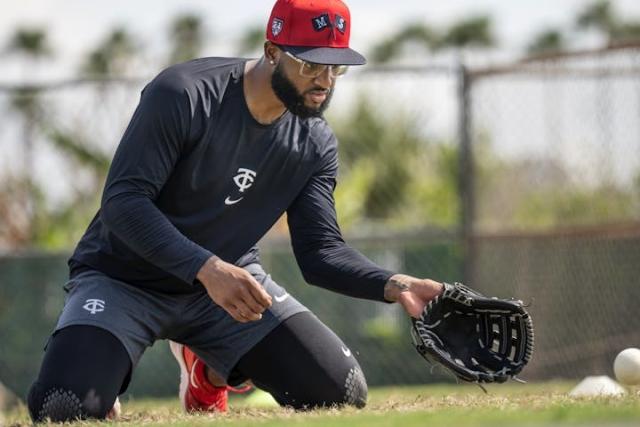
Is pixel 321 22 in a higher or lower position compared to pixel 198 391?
higher

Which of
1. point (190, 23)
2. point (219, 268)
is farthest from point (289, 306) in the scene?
point (190, 23)

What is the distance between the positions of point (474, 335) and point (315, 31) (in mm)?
1709

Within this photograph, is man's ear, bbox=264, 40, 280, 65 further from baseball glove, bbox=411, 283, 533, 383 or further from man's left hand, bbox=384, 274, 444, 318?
baseball glove, bbox=411, 283, 533, 383

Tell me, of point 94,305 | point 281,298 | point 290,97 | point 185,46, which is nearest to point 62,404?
point 94,305

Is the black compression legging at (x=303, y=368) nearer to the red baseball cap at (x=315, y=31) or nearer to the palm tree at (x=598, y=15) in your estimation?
the red baseball cap at (x=315, y=31)

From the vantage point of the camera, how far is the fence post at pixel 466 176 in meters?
11.9

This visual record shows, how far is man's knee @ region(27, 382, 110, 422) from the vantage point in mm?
6383

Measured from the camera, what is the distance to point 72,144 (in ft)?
39.2

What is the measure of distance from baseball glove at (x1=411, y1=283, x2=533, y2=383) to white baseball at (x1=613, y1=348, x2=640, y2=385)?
0.91m

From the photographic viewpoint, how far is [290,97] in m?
6.74

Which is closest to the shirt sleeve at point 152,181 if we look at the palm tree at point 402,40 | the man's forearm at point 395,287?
the man's forearm at point 395,287

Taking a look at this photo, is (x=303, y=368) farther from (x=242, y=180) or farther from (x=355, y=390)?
(x=242, y=180)

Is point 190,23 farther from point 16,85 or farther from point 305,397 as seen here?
point 305,397

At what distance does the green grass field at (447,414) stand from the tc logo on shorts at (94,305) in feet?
1.79
